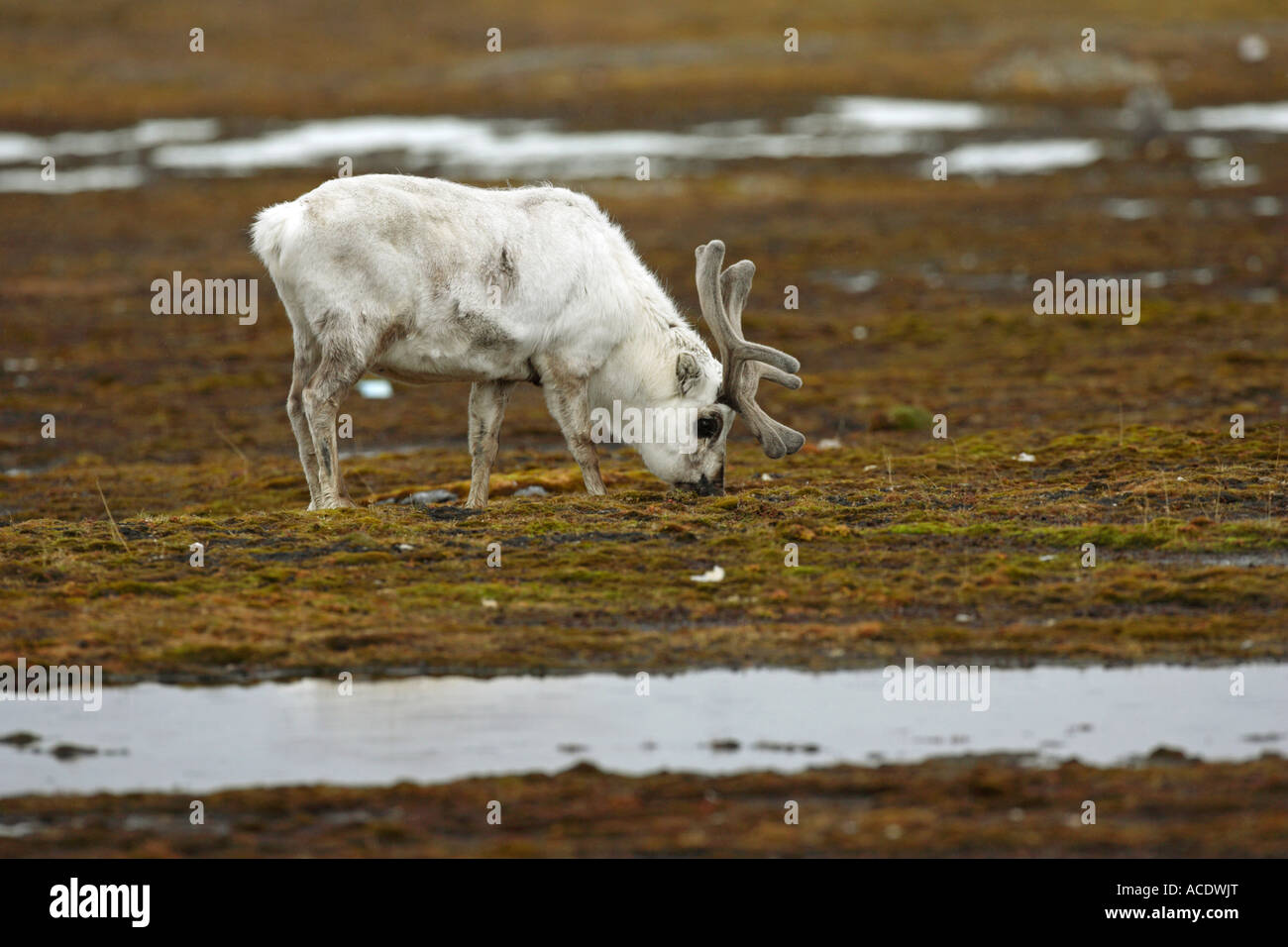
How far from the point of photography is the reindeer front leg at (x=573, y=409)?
45.3ft

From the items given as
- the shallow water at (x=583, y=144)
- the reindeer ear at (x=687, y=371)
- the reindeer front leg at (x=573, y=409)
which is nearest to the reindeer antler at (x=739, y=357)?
the reindeer ear at (x=687, y=371)

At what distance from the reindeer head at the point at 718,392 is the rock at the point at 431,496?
217 centimetres

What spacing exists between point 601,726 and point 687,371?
5112 mm

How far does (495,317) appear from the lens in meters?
13.2

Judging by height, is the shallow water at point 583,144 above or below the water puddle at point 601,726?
above

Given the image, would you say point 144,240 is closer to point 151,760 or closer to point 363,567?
point 363,567

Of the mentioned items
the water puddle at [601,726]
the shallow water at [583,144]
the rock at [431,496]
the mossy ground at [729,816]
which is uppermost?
the shallow water at [583,144]

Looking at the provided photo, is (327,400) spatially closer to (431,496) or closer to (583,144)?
(431,496)

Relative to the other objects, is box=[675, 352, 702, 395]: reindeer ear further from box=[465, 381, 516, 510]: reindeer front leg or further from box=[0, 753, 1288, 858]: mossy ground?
box=[0, 753, 1288, 858]: mossy ground

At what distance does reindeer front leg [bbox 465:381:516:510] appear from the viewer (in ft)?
45.7

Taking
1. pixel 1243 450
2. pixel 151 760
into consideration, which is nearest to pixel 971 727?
pixel 151 760

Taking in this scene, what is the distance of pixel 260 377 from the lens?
25.5 meters

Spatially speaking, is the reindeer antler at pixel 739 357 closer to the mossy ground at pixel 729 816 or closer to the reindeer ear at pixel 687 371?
the reindeer ear at pixel 687 371

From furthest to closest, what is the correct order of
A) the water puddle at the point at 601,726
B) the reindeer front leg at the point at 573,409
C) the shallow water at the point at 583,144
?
the shallow water at the point at 583,144 → the reindeer front leg at the point at 573,409 → the water puddle at the point at 601,726
